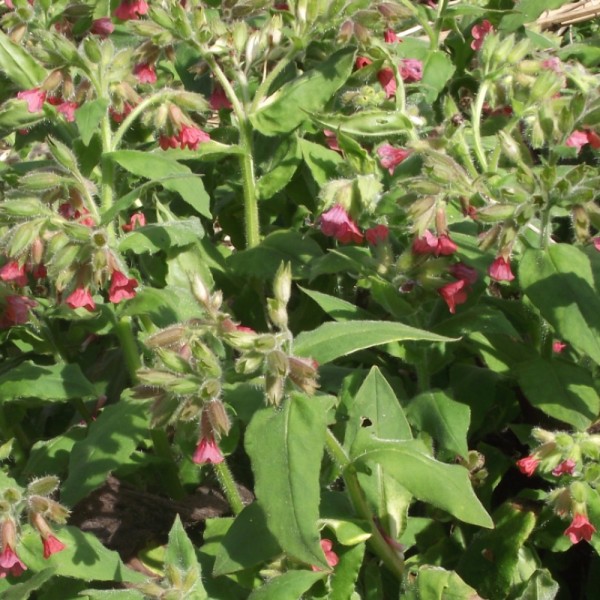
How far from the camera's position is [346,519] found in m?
2.13

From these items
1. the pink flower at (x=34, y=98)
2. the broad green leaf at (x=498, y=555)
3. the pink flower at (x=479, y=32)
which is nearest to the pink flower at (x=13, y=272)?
the pink flower at (x=34, y=98)

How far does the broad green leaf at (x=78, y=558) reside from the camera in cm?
211

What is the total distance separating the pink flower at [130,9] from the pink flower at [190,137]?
62cm

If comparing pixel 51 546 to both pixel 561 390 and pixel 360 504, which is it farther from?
pixel 561 390

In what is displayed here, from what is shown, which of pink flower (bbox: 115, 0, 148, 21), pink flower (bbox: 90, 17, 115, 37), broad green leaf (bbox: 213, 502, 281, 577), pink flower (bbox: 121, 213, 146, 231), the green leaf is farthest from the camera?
pink flower (bbox: 90, 17, 115, 37)

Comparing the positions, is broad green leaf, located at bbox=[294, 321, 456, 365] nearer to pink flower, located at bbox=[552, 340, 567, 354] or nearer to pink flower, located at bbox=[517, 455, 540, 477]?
pink flower, located at bbox=[517, 455, 540, 477]

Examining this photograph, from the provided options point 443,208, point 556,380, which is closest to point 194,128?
point 443,208

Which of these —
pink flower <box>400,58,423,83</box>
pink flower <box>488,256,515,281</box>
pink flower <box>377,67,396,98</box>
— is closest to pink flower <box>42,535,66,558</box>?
pink flower <box>488,256,515,281</box>

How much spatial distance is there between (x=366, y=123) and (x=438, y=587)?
4.15 ft

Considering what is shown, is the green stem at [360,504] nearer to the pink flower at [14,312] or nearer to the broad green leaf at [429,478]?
the broad green leaf at [429,478]

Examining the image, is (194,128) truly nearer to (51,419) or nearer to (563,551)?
(51,419)

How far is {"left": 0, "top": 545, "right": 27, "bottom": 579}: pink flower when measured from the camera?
2.06 metres

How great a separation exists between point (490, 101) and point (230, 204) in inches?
38.5

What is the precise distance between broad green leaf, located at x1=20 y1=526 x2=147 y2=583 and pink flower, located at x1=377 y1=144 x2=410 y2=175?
1.29 m
